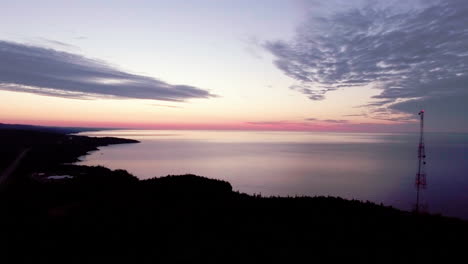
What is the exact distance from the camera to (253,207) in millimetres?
18953

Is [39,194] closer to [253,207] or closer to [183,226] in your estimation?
[183,226]

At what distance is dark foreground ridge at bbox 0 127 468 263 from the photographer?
11.1 metres

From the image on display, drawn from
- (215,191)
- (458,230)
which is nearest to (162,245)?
(215,191)

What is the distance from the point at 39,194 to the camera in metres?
22.7

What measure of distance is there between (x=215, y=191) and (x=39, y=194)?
1487 cm

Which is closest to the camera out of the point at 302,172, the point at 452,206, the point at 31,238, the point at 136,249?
the point at 136,249

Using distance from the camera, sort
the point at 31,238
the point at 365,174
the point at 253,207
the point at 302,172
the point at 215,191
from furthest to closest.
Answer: the point at 302,172, the point at 365,174, the point at 215,191, the point at 253,207, the point at 31,238

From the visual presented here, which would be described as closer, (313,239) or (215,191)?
(313,239)

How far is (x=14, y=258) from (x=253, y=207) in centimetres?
1306

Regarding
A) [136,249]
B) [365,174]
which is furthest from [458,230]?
[365,174]

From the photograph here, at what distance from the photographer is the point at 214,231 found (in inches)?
548

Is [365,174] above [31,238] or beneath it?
beneath

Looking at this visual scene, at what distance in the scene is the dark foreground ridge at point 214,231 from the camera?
11133mm

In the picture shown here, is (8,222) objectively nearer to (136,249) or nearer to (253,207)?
(136,249)
